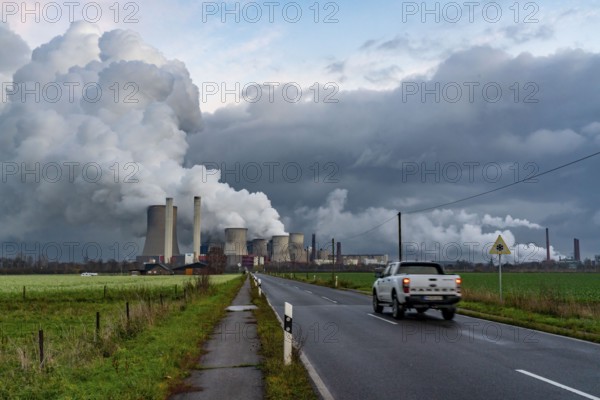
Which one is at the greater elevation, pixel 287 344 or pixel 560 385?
pixel 287 344

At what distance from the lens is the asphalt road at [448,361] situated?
7.77 meters

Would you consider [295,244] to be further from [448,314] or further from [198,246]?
[448,314]

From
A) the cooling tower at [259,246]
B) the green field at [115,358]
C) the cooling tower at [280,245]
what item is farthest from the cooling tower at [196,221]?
the green field at [115,358]

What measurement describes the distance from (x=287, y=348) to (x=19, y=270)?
526ft

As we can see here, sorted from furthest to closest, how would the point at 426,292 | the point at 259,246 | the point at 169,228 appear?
the point at 259,246, the point at 169,228, the point at 426,292

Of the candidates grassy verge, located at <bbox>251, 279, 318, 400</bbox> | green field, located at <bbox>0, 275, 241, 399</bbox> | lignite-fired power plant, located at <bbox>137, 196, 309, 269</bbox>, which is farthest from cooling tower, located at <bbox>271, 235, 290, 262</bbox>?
grassy verge, located at <bbox>251, 279, 318, 400</bbox>

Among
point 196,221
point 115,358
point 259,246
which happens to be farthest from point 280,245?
point 115,358

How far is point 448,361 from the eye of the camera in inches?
400

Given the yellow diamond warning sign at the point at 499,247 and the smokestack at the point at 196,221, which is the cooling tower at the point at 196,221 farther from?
the yellow diamond warning sign at the point at 499,247

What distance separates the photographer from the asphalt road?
7.77m

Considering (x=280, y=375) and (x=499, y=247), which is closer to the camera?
(x=280, y=375)

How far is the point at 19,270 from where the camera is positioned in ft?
492

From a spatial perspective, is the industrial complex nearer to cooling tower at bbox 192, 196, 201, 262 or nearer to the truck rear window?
cooling tower at bbox 192, 196, 201, 262

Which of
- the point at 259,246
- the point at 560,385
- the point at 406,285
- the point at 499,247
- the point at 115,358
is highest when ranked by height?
the point at 259,246
